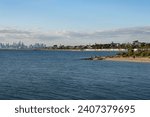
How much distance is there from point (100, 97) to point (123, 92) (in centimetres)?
531

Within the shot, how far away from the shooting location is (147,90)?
45.1 metres

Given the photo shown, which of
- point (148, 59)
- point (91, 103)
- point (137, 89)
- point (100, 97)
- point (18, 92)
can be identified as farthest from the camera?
point (148, 59)

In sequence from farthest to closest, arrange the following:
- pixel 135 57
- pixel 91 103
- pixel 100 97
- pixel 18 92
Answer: pixel 135 57 < pixel 18 92 < pixel 100 97 < pixel 91 103

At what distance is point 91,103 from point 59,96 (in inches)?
841

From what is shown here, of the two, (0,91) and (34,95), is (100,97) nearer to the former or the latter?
(34,95)

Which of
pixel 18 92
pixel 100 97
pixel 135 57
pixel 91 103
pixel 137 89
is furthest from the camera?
pixel 135 57

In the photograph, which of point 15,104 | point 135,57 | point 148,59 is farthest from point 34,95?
point 135,57

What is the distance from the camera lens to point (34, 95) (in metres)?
41.0

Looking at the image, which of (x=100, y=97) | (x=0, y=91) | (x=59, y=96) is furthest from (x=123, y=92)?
(x=0, y=91)

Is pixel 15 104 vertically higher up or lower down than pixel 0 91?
higher up

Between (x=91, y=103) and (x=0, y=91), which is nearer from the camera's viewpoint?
(x=91, y=103)

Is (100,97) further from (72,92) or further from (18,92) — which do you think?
(18,92)

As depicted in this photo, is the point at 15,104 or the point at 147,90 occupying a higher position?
the point at 15,104

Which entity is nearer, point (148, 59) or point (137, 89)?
point (137, 89)
